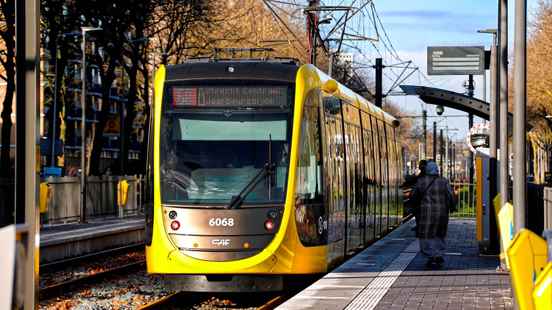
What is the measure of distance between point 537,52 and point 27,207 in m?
57.3

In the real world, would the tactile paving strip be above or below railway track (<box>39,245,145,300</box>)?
above

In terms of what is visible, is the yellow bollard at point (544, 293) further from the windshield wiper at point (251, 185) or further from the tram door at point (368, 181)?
the tram door at point (368, 181)

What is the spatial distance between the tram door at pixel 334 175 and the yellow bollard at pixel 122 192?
2364cm

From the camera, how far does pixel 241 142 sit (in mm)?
15266

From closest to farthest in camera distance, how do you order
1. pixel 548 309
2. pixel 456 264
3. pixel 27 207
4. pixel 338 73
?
pixel 548 309 → pixel 27 207 → pixel 456 264 → pixel 338 73

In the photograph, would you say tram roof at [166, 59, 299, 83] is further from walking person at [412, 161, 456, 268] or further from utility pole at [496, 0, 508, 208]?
walking person at [412, 161, 456, 268]

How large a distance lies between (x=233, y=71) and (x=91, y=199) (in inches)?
993

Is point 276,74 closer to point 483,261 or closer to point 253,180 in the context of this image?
point 253,180

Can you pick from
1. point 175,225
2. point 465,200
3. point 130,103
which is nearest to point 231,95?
point 175,225

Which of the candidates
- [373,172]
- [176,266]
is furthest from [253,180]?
[373,172]

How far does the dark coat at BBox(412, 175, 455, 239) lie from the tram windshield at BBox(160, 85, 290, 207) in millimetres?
3520

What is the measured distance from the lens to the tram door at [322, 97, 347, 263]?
1678 cm

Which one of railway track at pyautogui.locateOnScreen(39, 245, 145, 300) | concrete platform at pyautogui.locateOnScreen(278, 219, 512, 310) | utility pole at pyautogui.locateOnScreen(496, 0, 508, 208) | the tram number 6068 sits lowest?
railway track at pyautogui.locateOnScreen(39, 245, 145, 300)

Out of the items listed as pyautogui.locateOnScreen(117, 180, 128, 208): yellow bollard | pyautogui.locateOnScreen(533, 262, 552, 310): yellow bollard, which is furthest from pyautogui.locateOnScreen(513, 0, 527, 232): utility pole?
pyautogui.locateOnScreen(117, 180, 128, 208): yellow bollard
